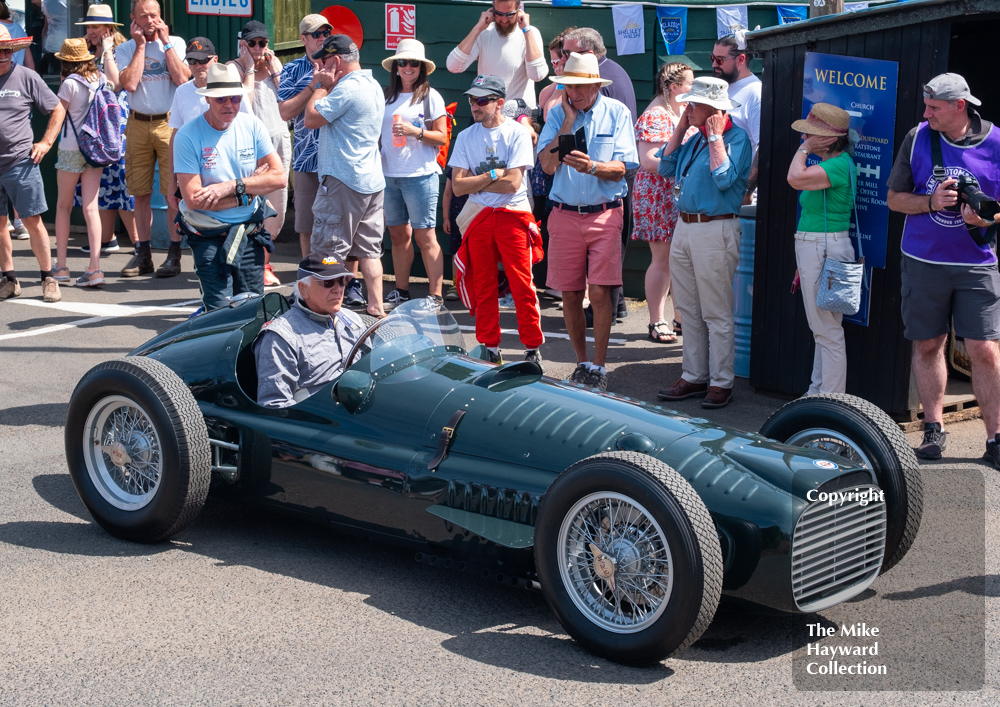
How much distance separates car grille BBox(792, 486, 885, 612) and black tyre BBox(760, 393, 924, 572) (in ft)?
0.67

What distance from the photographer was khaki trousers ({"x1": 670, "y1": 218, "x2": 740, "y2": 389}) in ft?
24.5

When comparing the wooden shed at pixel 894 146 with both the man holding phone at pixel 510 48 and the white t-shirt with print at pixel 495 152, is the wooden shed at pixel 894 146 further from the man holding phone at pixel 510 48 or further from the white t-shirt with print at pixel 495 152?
the man holding phone at pixel 510 48

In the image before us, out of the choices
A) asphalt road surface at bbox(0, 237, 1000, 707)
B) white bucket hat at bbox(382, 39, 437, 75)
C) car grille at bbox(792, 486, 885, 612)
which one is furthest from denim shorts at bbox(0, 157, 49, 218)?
car grille at bbox(792, 486, 885, 612)

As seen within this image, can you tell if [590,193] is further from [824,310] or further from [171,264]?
[171,264]

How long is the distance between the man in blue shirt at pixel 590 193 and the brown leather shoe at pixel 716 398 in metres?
0.69

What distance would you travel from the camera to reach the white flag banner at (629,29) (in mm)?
10281

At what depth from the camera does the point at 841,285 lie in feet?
22.3

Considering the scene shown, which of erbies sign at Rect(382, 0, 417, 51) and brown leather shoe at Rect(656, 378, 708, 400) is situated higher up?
erbies sign at Rect(382, 0, 417, 51)

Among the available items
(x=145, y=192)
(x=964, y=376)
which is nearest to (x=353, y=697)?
(x=964, y=376)

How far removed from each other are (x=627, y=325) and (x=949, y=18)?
386cm

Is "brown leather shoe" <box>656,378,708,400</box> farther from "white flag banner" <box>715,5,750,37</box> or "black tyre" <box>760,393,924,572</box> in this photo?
"white flag banner" <box>715,5,750,37</box>

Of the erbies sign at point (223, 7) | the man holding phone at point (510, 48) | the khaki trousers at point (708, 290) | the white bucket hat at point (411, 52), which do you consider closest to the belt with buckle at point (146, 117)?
the erbies sign at point (223, 7)

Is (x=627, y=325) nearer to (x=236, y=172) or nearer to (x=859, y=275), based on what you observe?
(x=859, y=275)

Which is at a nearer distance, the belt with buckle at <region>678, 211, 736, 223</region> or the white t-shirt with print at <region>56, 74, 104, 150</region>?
the belt with buckle at <region>678, 211, 736, 223</region>
